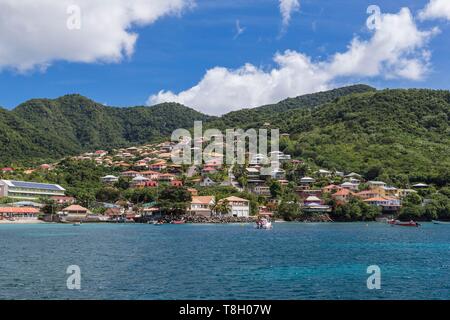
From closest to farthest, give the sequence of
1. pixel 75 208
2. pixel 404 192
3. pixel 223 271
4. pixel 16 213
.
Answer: pixel 223 271
pixel 16 213
pixel 75 208
pixel 404 192

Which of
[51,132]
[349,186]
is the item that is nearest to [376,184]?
[349,186]

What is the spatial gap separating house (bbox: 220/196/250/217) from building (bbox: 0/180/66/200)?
94.6 feet

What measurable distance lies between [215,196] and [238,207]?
470 centimetres

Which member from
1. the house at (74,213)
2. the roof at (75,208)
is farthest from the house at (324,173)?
the roof at (75,208)

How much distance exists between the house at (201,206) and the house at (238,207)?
107 inches

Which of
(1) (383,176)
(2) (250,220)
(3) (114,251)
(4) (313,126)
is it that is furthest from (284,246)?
(4) (313,126)

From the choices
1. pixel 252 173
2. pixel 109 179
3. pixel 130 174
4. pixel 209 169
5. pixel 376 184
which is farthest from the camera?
pixel 130 174

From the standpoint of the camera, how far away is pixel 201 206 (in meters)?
78.1

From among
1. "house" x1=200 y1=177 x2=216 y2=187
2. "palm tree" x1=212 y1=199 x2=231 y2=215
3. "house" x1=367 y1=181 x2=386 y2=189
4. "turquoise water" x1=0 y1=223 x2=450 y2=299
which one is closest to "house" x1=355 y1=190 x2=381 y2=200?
"house" x1=367 y1=181 x2=386 y2=189

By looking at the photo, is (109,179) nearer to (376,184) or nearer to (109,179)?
(109,179)

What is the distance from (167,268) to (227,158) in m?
85.2

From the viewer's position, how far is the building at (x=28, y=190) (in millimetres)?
82688

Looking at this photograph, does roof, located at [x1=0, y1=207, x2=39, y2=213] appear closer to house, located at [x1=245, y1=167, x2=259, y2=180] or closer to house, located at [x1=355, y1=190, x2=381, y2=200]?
house, located at [x1=245, y1=167, x2=259, y2=180]

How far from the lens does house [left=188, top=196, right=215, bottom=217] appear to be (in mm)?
77500
